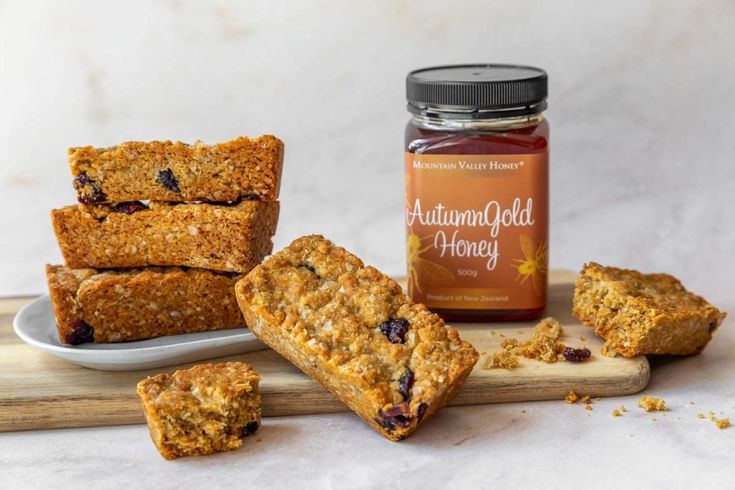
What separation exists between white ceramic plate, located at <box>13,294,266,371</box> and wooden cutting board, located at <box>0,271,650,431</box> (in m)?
0.04

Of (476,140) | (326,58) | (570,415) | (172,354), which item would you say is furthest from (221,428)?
(326,58)

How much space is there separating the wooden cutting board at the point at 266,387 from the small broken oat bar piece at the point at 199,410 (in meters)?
0.13

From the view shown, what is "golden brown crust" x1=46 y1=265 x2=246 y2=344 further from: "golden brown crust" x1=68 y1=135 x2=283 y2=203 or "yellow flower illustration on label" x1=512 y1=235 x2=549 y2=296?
"yellow flower illustration on label" x1=512 y1=235 x2=549 y2=296

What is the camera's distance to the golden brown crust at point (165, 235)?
3.02 meters

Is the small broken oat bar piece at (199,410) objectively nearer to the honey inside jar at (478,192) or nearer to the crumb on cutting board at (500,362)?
the crumb on cutting board at (500,362)

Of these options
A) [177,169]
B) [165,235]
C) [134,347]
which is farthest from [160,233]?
[134,347]

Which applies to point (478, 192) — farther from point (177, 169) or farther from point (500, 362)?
point (177, 169)

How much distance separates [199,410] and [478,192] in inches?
39.7

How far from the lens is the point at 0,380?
286 centimetres

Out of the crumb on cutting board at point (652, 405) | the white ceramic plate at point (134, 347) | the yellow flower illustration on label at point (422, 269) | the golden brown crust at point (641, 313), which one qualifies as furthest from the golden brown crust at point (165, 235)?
the crumb on cutting board at point (652, 405)

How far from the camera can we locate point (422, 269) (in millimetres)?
3240

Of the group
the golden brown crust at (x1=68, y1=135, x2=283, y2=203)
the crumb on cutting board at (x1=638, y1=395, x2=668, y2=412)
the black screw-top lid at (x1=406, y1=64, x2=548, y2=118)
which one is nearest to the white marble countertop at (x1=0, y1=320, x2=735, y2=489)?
the crumb on cutting board at (x1=638, y1=395, x2=668, y2=412)

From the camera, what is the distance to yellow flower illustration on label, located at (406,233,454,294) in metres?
3.22

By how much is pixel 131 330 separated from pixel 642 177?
6.70 ft
